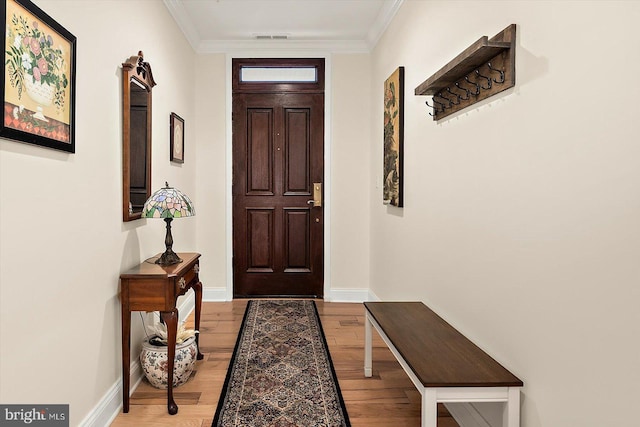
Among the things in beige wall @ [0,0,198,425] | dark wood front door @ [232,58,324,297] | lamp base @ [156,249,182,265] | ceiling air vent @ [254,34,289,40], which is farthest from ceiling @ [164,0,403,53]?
lamp base @ [156,249,182,265]

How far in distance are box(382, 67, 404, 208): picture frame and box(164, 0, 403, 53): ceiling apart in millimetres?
618

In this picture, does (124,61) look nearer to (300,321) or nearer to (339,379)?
(339,379)

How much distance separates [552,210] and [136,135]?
2.27 meters

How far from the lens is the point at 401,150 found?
10.8ft

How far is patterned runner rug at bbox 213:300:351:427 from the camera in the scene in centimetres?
227

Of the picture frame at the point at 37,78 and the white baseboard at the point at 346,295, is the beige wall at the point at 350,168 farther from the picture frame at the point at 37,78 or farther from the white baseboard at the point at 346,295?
the picture frame at the point at 37,78

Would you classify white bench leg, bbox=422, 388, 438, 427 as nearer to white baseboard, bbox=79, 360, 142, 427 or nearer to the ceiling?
white baseboard, bbox=79, 360, 142, 427

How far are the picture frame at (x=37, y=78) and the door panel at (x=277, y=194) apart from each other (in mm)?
2872

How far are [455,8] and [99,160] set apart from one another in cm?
197

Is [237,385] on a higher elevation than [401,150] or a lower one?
lower

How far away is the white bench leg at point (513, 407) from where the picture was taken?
1.62 meters

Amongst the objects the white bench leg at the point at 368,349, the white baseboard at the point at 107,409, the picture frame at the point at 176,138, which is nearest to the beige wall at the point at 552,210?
the white bench leg at the point at 368,349

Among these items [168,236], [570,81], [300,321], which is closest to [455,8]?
[570,81]

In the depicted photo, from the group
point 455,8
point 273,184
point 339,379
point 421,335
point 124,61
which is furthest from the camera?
point 273,184
